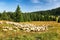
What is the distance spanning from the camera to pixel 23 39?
13.5m

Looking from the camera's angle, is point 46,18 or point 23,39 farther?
point 46,18

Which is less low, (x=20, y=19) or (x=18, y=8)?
(x=18, y=8)

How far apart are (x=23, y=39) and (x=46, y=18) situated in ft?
372

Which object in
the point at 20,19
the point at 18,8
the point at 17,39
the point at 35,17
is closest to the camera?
the point at 17,39

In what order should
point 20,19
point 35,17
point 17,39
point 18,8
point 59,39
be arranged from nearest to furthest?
point 17,39
point 59,39
point 18,8
point 20,19
point 35,17

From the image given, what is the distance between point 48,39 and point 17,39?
2890 mm

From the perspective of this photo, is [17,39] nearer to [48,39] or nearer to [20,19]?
[48,39]

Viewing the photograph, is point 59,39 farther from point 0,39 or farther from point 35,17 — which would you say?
point 35,17

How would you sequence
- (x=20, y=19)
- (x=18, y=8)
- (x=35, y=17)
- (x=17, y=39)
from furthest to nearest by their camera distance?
1. (x=35, y=17)
2. (x=20, y=19)
3. (x=18, y=8)
4. (x=17, y=39)

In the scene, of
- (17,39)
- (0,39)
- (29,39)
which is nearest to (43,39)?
(29,39)

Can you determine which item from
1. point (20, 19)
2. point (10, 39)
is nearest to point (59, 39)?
point (10, 39)

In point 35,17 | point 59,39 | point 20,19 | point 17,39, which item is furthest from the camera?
point 35,17

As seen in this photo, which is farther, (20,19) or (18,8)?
(20,19)

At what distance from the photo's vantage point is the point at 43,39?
13977mm
